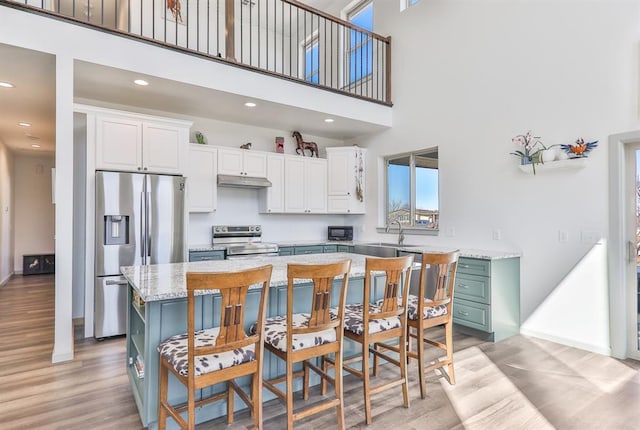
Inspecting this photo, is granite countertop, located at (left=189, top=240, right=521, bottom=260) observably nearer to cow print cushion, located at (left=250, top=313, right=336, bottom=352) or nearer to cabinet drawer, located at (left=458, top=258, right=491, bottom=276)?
cabinet drawer, located at (left=458, top=258, right=491, bottom=276)

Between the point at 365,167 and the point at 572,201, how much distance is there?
119 inches

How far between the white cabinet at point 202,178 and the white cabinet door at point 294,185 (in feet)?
3.56

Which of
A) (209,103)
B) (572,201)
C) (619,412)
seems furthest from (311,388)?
(209,103)

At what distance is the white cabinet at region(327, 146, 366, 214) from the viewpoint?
5773mm

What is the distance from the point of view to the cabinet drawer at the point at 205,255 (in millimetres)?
4453

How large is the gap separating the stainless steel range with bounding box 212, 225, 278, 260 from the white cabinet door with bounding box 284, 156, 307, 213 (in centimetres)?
60

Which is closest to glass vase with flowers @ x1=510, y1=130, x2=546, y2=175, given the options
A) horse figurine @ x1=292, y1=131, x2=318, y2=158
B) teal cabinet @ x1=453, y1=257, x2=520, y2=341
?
teal cabinet @ x1=453, y1=257, x2=520, y2=341

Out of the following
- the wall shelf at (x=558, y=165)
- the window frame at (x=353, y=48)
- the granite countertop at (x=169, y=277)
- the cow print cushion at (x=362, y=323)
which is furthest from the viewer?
the window frame at (x=353, y=48)

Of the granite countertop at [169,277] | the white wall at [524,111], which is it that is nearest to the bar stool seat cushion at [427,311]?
the granite countertop at [169,277]

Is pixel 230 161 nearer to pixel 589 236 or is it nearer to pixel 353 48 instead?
pixel 353 48

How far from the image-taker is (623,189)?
10.7ft

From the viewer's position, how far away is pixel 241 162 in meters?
5.03

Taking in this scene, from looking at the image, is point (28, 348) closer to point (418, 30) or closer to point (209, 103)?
point (209, 103)

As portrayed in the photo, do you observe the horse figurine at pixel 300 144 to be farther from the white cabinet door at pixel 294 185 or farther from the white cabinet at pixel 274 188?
the white cabinet at pixel 274 188
